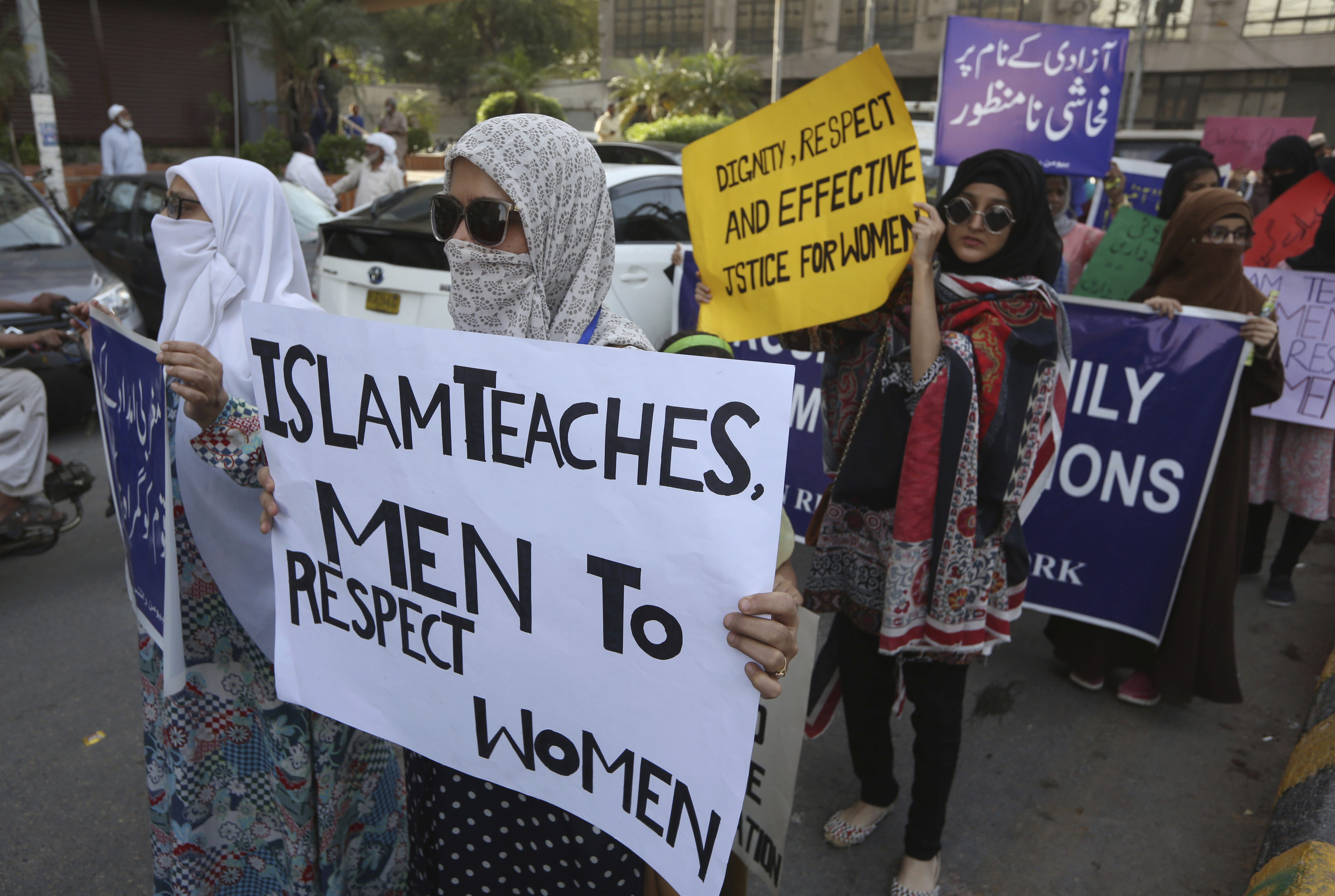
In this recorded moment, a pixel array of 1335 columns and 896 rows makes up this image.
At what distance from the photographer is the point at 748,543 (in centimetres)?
114

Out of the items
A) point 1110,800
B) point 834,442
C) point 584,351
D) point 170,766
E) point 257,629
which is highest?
point 584,351

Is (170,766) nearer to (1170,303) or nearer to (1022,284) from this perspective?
(1022,284)

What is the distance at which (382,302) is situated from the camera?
526 cm

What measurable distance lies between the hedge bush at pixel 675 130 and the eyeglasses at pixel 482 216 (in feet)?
64.5

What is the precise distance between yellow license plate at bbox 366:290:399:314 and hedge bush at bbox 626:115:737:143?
15949 mm

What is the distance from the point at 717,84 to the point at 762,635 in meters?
35.3

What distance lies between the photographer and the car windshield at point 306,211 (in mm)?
7344

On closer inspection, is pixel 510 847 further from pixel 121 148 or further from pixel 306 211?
pixel 121 148

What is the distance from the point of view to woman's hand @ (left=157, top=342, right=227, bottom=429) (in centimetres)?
162

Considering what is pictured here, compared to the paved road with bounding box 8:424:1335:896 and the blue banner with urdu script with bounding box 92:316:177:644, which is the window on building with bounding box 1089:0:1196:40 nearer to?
the paved road with bounding box 8:424:1335:896

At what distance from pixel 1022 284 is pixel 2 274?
6.04 meters

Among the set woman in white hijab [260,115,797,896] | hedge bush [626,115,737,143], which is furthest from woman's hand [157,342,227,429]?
hedge bush [626,115,737,143]

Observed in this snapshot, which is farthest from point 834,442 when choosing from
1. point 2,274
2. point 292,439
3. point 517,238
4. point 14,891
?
point 2,274

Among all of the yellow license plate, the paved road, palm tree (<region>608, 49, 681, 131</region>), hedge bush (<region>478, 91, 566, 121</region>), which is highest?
palm tree (<region>608, 49, 681, 131</region>)
